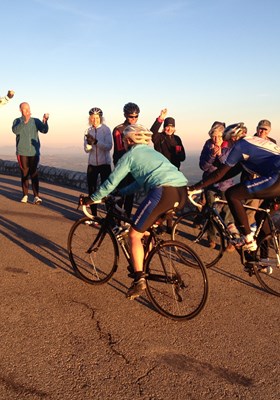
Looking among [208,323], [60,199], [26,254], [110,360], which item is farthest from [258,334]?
[60,199]

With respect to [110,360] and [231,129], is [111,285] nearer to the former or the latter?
[110,360]

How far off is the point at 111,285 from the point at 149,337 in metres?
1.31

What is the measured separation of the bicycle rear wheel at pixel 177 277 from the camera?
3.81 metres

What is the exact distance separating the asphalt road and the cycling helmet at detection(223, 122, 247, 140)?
194 centimetres

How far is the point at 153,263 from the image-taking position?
396 centimetres

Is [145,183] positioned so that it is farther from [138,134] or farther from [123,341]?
[123,341]

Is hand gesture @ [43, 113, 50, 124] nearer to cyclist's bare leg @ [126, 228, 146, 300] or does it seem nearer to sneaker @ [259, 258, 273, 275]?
cyclist's bare leg @ [126, 228, 146, 300]

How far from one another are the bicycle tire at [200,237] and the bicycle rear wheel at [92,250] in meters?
1.50

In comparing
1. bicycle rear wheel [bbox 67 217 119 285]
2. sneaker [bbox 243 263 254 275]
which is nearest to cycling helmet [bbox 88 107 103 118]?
bicycle rear wheel [bbox 67 217 119 285]

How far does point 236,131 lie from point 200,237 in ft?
6.38

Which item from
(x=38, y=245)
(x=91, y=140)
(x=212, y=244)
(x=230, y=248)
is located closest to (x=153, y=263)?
(x=212, y=244)

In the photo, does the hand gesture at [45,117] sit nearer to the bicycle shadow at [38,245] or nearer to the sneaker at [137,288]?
the bicycle shadow at [38,245]

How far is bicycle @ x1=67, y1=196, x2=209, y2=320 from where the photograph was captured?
388 cm

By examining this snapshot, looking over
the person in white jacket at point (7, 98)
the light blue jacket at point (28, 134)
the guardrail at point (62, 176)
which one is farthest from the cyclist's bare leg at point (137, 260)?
the guardrail at point (62, 176)
